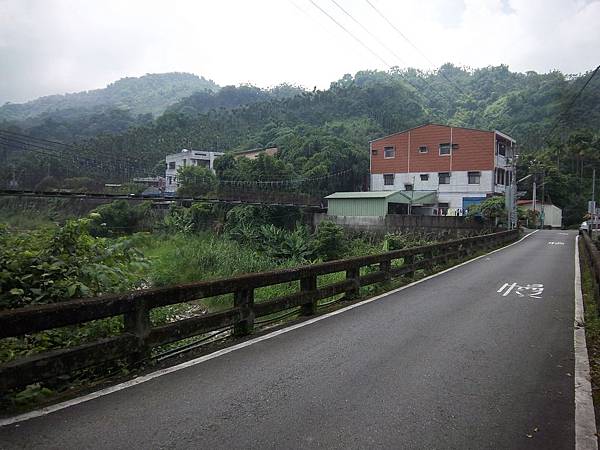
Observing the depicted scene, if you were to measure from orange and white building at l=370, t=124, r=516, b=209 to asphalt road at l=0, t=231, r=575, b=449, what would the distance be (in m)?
42.3

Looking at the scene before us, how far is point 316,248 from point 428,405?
24.8m

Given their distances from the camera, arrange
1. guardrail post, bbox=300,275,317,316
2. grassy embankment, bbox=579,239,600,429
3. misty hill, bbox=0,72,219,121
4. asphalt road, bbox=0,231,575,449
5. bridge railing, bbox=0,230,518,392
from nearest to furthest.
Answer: asphalt road, bbox=0,231,575,449, bridge railing, bbox=0,230,518,392, grassy embankment, bbox=579,239,600,429, guardrail post, bbox=300,275,317,316, misty hill, bbox=0,72,219,121

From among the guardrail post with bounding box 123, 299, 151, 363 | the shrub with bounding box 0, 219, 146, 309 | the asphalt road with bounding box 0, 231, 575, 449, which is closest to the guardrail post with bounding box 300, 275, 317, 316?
the asphalt road with bounding box 0, 231, 575, 449

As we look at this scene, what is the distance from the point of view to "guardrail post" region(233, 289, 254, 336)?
6191mm

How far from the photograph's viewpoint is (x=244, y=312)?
620 cm

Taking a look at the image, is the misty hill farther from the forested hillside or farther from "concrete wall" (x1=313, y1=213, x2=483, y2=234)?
"concrete wall" (x1=313, y1=213, x2=483, y2=234)

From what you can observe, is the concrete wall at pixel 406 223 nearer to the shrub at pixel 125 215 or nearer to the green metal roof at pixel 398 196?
the green metal roof at pixel 398 196

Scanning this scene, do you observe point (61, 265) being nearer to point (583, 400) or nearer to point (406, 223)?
point (583, 400)

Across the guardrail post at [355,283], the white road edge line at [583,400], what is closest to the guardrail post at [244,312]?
the guardrail post at [355,283]

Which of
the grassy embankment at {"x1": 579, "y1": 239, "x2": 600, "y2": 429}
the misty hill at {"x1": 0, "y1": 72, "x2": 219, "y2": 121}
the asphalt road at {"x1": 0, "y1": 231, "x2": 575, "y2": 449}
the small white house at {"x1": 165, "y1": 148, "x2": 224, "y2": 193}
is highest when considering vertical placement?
the misty hill at {"x1": 0, "y1": 72, "x2": 219, "y2": 121}

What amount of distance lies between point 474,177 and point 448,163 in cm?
323

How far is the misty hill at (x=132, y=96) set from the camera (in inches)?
5374

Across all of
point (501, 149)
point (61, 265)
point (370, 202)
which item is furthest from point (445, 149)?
point (61, 265)

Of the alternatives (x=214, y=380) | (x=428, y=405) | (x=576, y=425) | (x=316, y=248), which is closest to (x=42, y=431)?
(x=214, y=380)
